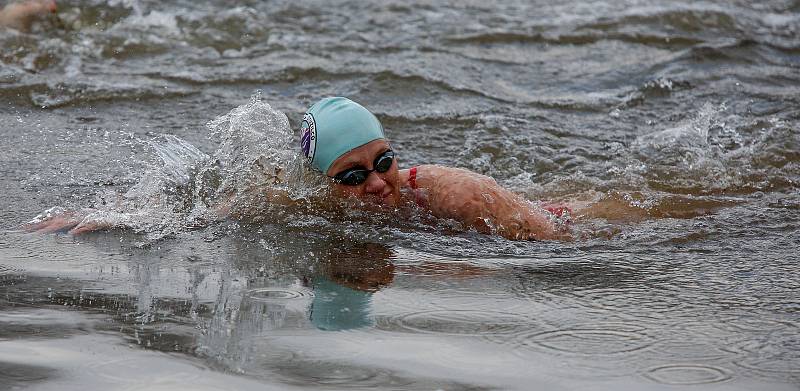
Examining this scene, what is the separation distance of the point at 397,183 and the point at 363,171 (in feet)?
0.87

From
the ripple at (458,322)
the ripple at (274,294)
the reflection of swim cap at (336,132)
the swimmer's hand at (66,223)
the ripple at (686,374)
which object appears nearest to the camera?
the ripple at (686,374)

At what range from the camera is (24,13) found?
1171 cm

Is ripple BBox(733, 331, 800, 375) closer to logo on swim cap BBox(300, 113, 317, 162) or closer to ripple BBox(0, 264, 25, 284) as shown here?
logo on swim cap BBox(300, 113, 317, 162)

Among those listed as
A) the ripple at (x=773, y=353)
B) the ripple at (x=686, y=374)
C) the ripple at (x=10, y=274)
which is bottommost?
the ripple at (x=686, y=374)

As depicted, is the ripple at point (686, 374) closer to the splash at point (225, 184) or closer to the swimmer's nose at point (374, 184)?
the swimmer's nose at point (374, 184)

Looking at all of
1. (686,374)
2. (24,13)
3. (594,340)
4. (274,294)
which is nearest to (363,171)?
(274,294)

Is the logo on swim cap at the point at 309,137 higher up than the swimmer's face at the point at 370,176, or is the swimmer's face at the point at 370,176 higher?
the logo on swim cap at the point at 309,137

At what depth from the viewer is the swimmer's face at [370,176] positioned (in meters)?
6.62

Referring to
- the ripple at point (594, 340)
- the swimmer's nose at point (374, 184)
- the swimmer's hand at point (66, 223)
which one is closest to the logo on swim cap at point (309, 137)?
the swimmer's nose at point (374, 184)

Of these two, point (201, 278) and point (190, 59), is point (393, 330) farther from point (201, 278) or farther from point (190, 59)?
point (190, 59)

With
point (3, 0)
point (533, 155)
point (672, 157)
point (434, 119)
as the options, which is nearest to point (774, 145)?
point (672, 157)

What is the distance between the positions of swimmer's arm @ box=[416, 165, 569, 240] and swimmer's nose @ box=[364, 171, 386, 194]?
0.37 metres

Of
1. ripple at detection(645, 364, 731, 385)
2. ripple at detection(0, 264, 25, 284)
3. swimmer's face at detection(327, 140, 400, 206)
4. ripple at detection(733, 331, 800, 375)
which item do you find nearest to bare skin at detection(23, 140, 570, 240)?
swimmer's face at detection(327, 140, 400, 206)

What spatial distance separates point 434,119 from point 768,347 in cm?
544
